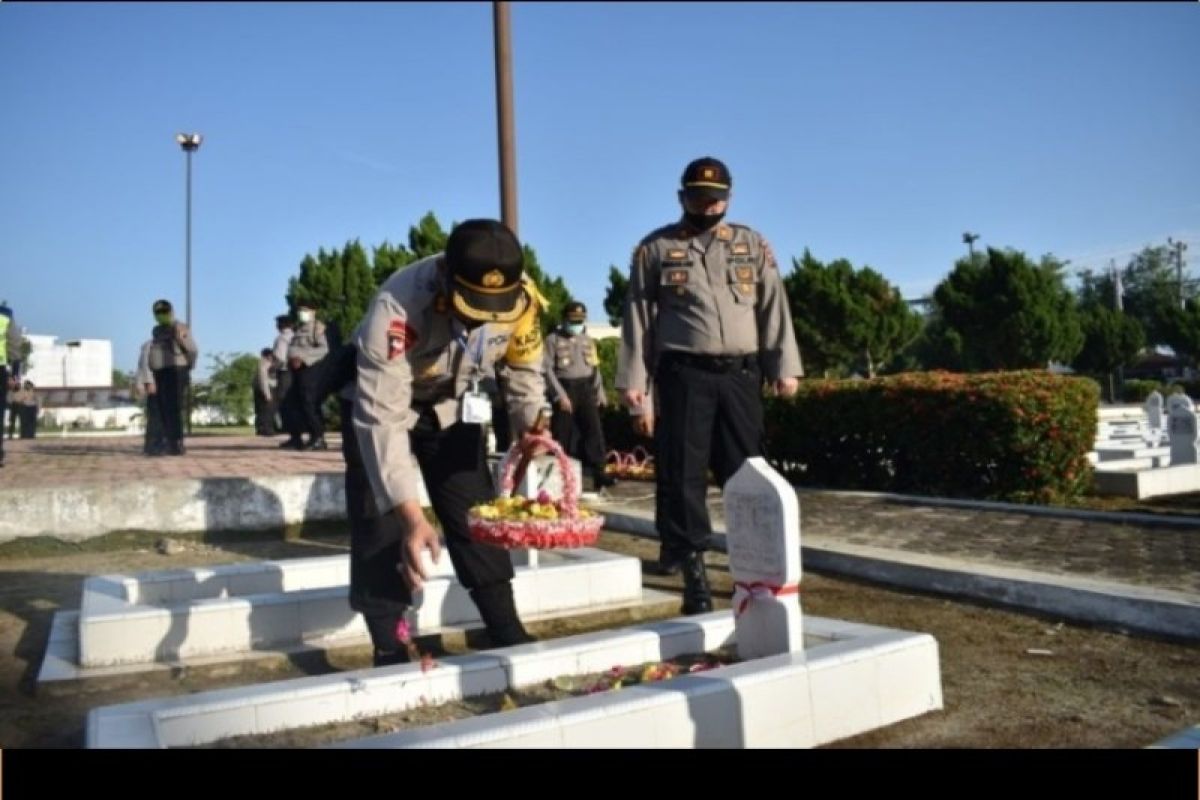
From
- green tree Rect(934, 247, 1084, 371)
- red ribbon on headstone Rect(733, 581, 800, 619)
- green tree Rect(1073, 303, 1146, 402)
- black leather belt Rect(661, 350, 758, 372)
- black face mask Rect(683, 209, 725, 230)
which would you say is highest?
green tree Rect(934, 247, 1084, 371)

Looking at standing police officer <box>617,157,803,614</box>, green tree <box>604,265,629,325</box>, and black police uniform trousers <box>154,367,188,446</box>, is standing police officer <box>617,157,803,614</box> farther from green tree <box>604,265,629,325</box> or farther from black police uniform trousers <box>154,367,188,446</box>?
green tree <box>604,265,629,325</box>

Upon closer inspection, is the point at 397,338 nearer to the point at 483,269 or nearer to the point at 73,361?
the point at 483,269

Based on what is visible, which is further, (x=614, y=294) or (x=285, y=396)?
(x=614, y=294)

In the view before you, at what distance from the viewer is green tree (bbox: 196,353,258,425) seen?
4494 cm

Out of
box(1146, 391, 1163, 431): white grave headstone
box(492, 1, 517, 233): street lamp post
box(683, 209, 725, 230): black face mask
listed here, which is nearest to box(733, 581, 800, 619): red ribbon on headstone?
box(683, 209, 725, 230): black face mask

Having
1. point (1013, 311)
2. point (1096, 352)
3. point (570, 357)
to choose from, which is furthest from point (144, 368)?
point (1013, 311)

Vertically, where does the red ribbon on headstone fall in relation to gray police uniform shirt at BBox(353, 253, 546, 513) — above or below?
below

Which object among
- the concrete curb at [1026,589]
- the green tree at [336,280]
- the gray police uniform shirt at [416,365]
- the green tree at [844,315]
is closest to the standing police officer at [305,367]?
the concrete curb at [1026,589]

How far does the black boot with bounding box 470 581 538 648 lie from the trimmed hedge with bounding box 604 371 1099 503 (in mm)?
5708

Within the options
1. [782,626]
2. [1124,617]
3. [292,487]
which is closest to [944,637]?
[1124,617]

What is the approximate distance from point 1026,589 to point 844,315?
3404 centimetres

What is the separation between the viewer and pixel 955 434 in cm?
844

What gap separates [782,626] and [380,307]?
1674mm

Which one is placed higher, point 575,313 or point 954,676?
point 575,313
